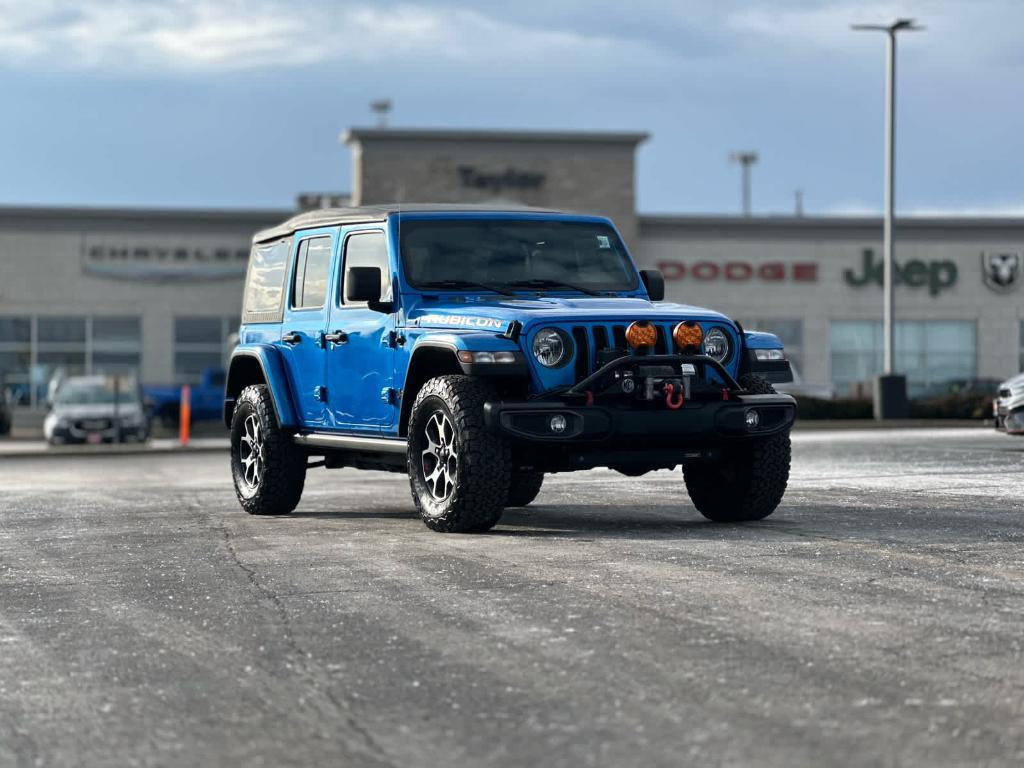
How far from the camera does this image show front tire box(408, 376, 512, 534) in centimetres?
1056

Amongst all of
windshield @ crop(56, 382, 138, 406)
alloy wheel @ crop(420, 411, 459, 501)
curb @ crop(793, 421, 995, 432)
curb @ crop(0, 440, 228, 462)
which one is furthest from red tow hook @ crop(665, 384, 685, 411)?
windshield @ crop(56, 382, 138, 406)

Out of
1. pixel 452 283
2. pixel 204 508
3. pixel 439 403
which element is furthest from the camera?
pixel 204 508

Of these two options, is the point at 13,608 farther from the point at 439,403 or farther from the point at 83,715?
the point at 439,403

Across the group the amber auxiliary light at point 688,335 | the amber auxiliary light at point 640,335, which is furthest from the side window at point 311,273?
the amber auxiliary light at point 688,335

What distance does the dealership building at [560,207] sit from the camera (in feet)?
190

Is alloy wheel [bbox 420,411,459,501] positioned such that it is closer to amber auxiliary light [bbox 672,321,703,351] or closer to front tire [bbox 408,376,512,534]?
front tire [bbox 408,376,512,534]

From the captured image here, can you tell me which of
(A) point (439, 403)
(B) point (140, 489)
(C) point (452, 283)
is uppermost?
(C) point (452, 283)

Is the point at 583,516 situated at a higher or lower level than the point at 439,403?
lower

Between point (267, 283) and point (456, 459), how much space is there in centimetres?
376

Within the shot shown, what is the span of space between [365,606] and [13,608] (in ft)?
5.44

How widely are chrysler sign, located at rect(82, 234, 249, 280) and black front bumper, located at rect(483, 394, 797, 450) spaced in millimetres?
47956

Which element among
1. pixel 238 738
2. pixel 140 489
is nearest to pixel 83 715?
pixel 238 738

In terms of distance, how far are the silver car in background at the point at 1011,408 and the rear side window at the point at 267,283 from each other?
31.2ft

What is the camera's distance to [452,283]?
39.6 ft
